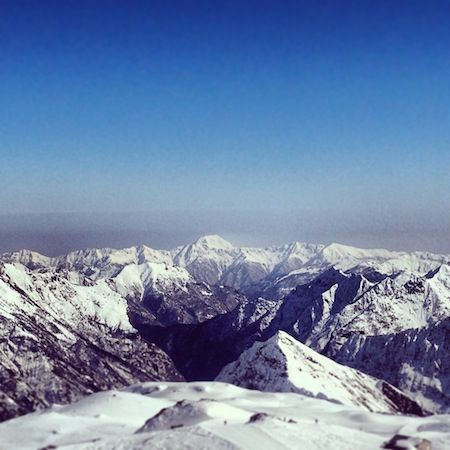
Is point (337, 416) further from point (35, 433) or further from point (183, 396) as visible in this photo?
point (35, 433)

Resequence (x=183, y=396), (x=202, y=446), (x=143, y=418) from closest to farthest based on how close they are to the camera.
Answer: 1. (x=202, y=446)
2. (x=143, y=418)
3. (x=183, y=396)

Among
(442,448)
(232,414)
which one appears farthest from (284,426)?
(442,448)

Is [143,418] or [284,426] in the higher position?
[284,426]

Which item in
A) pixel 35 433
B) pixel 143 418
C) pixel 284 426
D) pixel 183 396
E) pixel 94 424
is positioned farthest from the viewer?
pixel 183 396

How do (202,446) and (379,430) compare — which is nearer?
(202,446)

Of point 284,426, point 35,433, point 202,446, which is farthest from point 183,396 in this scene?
point 202,446

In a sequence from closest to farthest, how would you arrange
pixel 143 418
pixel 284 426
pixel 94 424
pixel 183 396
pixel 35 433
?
pixel 284 426
pixel 35 433
pixel 94 424
pixel 143 418
pixel 183 396
